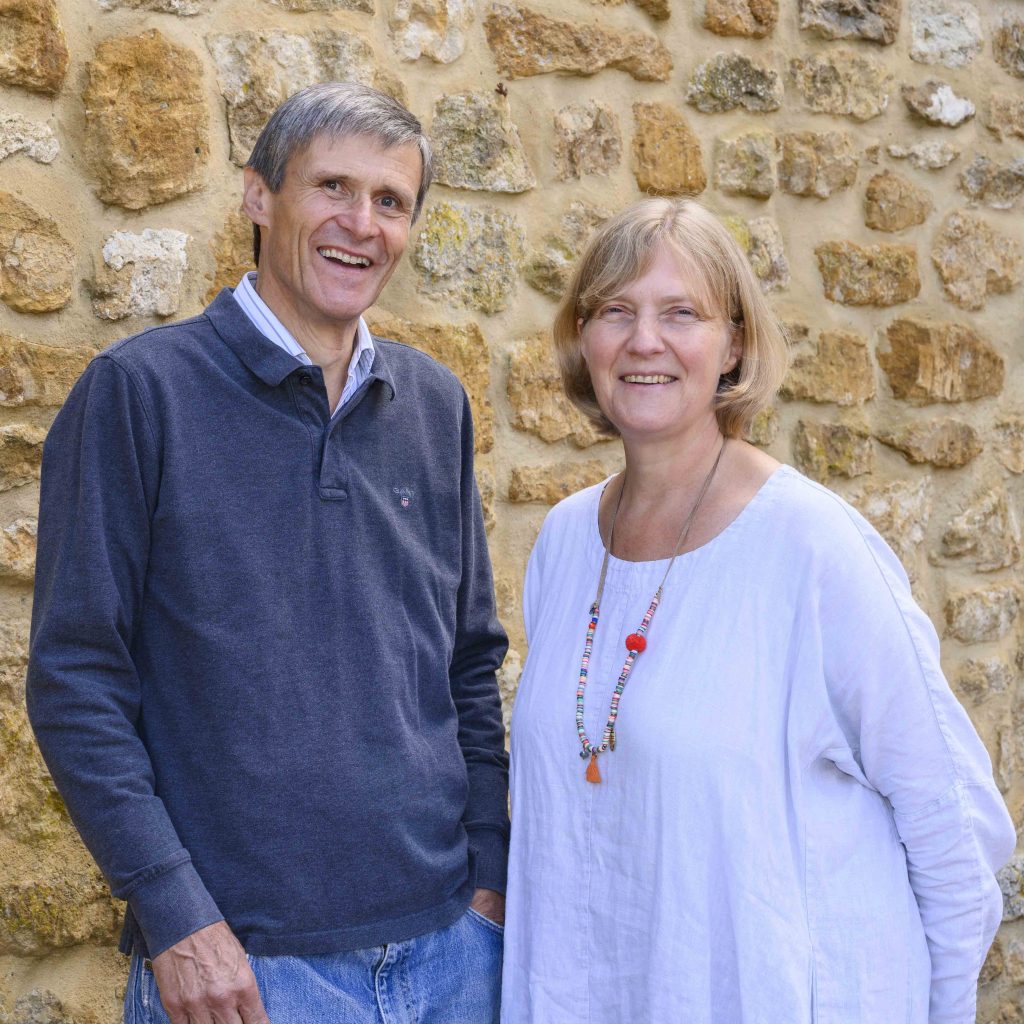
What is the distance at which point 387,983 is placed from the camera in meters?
1.64

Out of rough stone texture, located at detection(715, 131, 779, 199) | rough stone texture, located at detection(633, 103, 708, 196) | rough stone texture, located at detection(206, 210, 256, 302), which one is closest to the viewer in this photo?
rough stone texture, located at detection(206, 210, 256, 302)

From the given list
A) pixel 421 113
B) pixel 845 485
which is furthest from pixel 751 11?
pixel 845 485

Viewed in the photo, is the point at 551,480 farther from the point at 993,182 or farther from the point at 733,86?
the point at 993,182

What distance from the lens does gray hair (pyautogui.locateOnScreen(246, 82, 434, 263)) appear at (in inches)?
67.7

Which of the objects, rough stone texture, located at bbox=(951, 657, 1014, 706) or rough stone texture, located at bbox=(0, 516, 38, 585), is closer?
rough stone texture, located at bbox=(0, 516, 38, 585)

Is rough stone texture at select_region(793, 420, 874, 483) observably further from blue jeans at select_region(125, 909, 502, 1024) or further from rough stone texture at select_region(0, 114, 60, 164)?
rough stone texture at select_region(0, 114, 60, 164)

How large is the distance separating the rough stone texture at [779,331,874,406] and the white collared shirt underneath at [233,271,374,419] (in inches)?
52.7

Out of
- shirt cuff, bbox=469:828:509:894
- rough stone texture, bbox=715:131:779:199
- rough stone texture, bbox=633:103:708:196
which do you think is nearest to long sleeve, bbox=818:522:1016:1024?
shirt cuff, bbox=469:828:509:894

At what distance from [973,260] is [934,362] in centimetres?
31

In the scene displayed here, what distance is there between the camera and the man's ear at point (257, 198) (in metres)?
1.78

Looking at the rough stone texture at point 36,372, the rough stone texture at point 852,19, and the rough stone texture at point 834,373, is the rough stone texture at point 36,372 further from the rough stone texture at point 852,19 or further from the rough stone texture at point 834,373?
the rough stone texture at point 852,19

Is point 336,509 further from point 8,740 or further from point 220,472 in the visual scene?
point 8,740

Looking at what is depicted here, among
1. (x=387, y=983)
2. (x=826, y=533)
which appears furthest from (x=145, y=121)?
(x=387, y=983)

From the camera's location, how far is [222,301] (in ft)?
5.70
